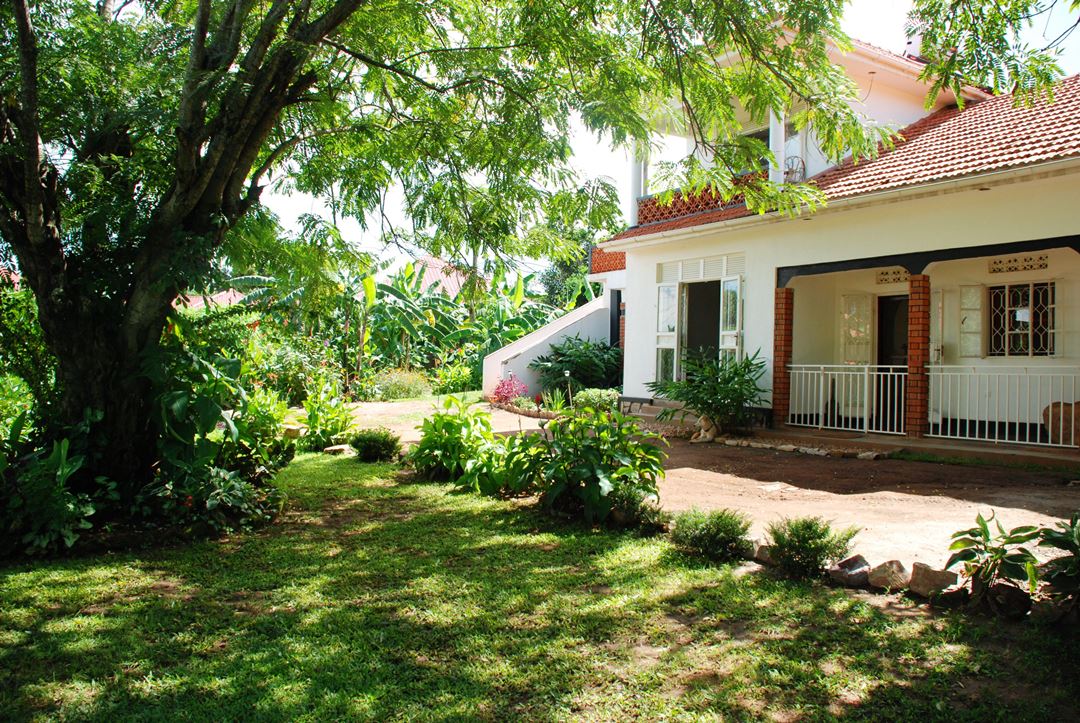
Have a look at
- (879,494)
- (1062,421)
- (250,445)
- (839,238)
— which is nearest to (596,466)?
(250,445)

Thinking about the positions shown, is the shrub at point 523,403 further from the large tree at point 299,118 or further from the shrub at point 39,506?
the shrub at point 39,506

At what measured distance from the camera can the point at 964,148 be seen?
36.6ft

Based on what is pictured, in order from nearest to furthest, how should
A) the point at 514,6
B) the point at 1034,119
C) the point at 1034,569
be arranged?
the point at 1034,569 < the point at 514,6 < the point at 1034,119

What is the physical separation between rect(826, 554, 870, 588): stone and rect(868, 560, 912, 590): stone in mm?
62

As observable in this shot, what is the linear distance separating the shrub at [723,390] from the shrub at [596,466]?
5971 mm

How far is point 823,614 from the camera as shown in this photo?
3975 mm

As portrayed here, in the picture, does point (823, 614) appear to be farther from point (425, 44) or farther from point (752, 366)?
point (752, 366)

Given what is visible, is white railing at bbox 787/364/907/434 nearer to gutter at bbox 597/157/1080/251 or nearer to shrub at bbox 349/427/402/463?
gutter at bbox 597/157/1080/251

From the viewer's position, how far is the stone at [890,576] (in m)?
4.29

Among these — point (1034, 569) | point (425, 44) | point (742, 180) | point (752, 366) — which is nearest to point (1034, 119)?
point (752, 366)

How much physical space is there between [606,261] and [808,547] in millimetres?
17293

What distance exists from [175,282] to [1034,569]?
557cm

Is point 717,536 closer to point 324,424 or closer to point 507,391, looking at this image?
point 324,424

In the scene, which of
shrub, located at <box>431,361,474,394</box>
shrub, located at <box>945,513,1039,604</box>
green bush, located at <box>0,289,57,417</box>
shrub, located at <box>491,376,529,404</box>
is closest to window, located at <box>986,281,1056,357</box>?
shrub, located at <box>945,513,1039,604</box>
